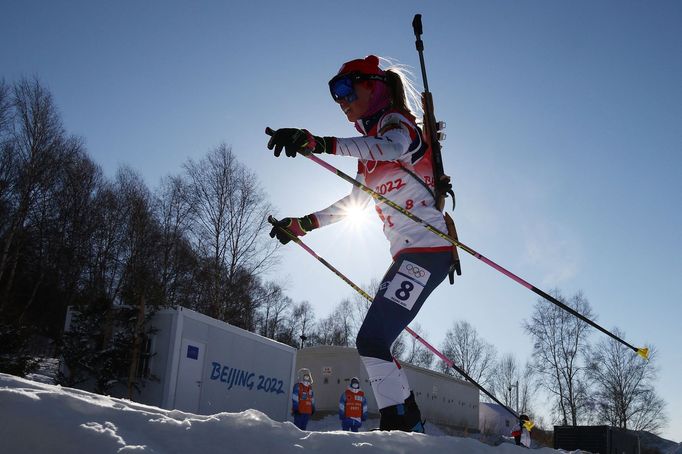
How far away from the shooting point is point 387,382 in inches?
118

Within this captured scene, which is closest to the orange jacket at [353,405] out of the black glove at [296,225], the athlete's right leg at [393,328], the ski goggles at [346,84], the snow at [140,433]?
the black glove at [296,225]

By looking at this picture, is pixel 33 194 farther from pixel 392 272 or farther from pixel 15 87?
pixel 392 272

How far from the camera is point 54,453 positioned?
1.17 m

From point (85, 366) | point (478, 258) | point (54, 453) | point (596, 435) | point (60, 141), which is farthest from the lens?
point (60, 141)

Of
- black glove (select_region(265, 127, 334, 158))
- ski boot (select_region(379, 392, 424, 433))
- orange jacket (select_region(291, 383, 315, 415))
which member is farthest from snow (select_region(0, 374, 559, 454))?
orange jacket (select_region(291, 383, 315, 415))

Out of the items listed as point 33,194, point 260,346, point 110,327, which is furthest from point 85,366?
point 33,194

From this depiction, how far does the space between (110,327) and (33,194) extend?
979 cm

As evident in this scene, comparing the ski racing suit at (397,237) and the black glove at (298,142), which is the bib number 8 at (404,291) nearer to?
the ski racing suit at (397,237)

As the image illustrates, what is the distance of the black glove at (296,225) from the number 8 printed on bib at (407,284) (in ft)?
2.90

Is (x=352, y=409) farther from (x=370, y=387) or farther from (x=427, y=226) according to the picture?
(x=370, y=387)

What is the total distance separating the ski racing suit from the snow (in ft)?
4.66

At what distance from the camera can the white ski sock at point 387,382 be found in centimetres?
297

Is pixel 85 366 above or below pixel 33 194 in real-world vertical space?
below

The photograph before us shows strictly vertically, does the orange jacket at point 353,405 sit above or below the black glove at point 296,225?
below
